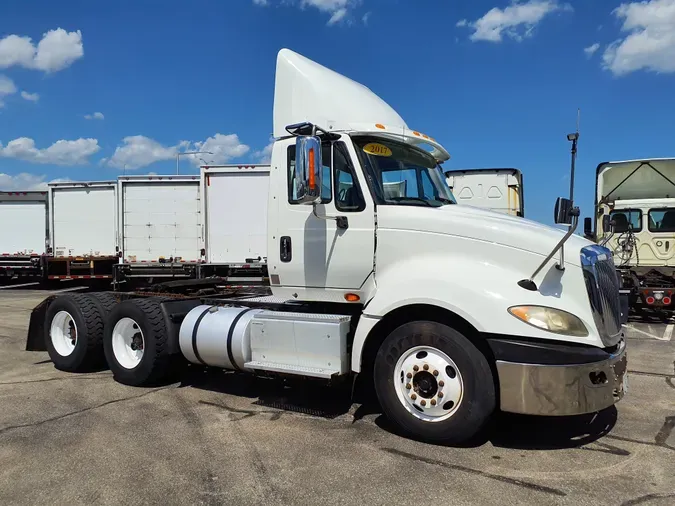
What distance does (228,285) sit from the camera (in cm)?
857

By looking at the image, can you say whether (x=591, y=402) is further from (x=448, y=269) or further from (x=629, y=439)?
(x=448, y=269)

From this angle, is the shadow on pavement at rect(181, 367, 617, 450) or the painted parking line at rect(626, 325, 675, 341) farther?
the painted parking line at rect(626, 325, 675, 341)

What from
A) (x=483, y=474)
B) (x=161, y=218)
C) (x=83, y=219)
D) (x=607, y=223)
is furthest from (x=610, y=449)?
(x=83, y=219)

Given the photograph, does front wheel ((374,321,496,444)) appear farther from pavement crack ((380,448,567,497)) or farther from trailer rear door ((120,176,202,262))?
trailer rear door ((120,176,202,262))

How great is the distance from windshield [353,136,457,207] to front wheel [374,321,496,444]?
4.38 ft

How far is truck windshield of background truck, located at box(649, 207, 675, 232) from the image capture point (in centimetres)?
1274

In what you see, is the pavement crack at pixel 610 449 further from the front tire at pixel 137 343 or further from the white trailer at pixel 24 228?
the white trailer at pixel 24 228

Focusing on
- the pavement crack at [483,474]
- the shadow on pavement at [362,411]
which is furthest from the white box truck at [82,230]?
the pavement crack at [483,474]

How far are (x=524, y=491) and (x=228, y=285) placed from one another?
18.9ft

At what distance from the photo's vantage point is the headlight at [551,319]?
4.18 metres

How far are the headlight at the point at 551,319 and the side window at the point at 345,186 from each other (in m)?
1.77

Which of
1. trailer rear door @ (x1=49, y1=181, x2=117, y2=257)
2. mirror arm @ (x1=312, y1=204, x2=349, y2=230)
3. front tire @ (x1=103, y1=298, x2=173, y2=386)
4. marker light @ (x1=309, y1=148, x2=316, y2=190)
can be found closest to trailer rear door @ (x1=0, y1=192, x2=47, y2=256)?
trailer rear door @ (x1=49, y1=181, x2=117, y2=257)

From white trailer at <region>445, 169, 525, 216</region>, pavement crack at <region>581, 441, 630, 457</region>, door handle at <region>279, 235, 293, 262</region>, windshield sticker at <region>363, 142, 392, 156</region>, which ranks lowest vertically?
pavement crack at <region>581, 441, 630, 457</region>

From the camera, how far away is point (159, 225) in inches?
665
